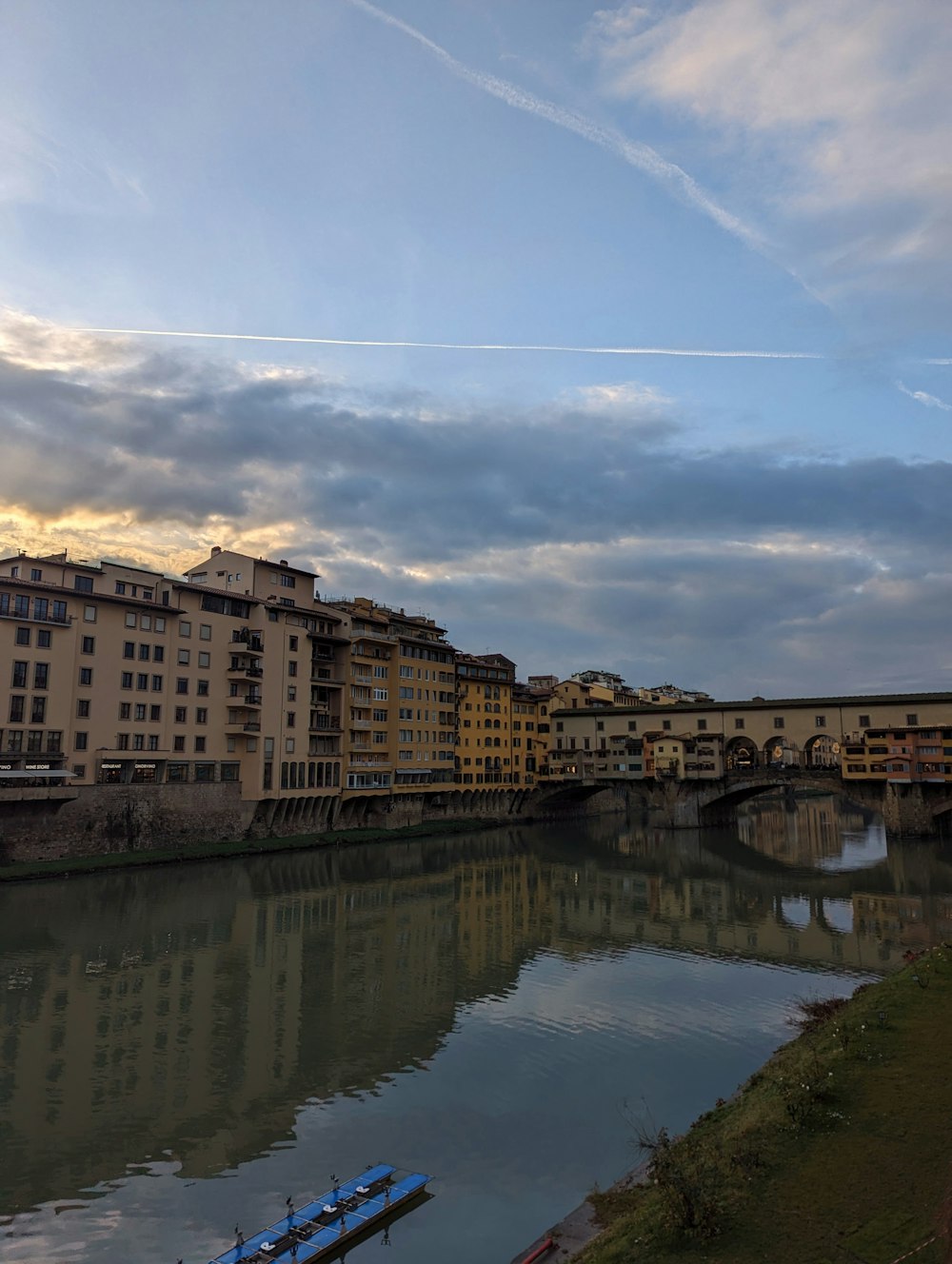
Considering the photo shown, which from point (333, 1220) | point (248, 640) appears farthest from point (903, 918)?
point (248, 640)

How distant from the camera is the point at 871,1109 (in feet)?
47.4

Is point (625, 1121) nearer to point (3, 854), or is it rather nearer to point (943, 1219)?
point (943, 1219)

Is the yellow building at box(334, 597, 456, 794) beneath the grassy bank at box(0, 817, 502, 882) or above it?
above

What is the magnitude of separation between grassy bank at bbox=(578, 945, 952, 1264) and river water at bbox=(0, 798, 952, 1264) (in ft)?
9.65

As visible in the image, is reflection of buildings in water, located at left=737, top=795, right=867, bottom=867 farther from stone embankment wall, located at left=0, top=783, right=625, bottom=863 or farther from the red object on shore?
the red object on shore

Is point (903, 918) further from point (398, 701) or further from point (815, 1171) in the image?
point (398, 701)

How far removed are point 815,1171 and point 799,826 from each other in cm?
10259

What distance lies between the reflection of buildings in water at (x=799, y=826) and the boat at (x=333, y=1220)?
5894 cm

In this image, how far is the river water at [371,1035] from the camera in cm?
1559

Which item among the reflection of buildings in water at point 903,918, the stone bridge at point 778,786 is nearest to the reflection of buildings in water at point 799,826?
the stone bridge at point 778,786

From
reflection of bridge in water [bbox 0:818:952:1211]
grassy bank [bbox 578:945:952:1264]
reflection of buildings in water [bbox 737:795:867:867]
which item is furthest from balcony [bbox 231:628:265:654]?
grassy bank [bbox 578:945:952:1264]

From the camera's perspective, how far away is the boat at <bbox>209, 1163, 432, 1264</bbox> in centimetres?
1313

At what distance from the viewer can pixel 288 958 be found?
110 feet

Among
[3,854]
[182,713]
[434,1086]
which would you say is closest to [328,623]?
[182,713]
